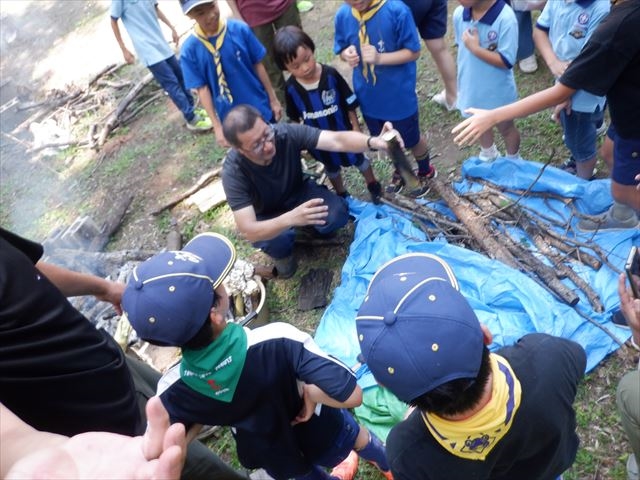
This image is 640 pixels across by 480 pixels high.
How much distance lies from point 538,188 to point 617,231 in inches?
27.5

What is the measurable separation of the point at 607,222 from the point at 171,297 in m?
3.17

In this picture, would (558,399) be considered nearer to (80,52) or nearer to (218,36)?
(218,36)

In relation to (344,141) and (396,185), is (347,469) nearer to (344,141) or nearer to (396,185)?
(344,141)

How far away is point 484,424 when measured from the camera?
1.60m

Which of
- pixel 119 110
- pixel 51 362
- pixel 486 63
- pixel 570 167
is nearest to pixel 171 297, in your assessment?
pixel 51 362

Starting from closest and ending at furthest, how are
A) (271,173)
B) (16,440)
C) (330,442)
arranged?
1. (16,440)
2. (330,442)
3. (271,173)

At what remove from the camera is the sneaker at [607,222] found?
11.4ft

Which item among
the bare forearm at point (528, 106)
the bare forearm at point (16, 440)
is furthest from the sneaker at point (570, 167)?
the bare forearm at point (16, 440)

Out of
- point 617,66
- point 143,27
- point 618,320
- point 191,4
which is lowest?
point 618,320

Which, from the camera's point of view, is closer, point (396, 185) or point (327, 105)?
point (327, 105)

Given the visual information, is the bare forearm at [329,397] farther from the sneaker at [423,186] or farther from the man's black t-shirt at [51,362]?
the sneaker at [423,186]

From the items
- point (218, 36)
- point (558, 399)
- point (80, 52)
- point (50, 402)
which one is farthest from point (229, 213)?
point (80, 52)

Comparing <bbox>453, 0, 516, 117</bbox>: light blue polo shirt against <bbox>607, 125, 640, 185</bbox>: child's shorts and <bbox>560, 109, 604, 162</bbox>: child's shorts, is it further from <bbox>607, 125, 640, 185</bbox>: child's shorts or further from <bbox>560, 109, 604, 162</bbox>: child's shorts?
<bbox>607, 125, 640, 185</bbox>: child's shorts

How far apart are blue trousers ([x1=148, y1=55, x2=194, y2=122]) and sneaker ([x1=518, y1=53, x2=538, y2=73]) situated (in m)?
4.15
